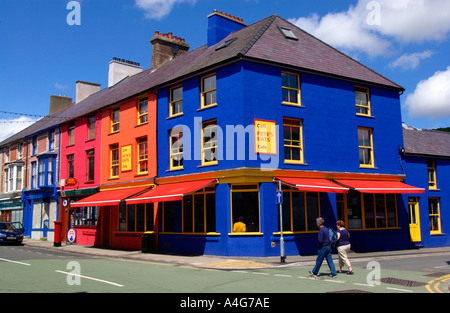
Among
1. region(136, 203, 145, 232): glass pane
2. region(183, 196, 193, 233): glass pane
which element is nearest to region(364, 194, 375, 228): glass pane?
region(183, 196, 193, 233): glass pane

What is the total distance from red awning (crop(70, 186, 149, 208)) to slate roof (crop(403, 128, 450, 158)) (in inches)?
615

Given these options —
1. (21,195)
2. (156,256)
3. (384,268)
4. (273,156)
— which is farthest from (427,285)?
(21,195)

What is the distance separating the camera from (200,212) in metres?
21.2

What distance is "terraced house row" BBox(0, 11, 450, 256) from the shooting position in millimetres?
19828

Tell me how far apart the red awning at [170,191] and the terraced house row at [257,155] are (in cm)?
11

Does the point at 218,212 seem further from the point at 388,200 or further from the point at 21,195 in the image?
the point at 21,195

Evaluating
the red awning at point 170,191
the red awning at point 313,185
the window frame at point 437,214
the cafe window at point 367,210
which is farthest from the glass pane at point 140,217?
the window frame at point 437,214

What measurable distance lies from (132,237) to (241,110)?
34.6 ft

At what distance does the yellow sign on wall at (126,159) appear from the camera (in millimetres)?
26250

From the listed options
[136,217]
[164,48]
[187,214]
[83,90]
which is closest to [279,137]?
[187,214]

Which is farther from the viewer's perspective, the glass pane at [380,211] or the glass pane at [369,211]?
the glass pane at [380,211]

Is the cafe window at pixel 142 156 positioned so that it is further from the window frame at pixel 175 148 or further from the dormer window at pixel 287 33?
the dormer window at pixel 287 33

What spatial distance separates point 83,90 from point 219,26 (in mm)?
19289
